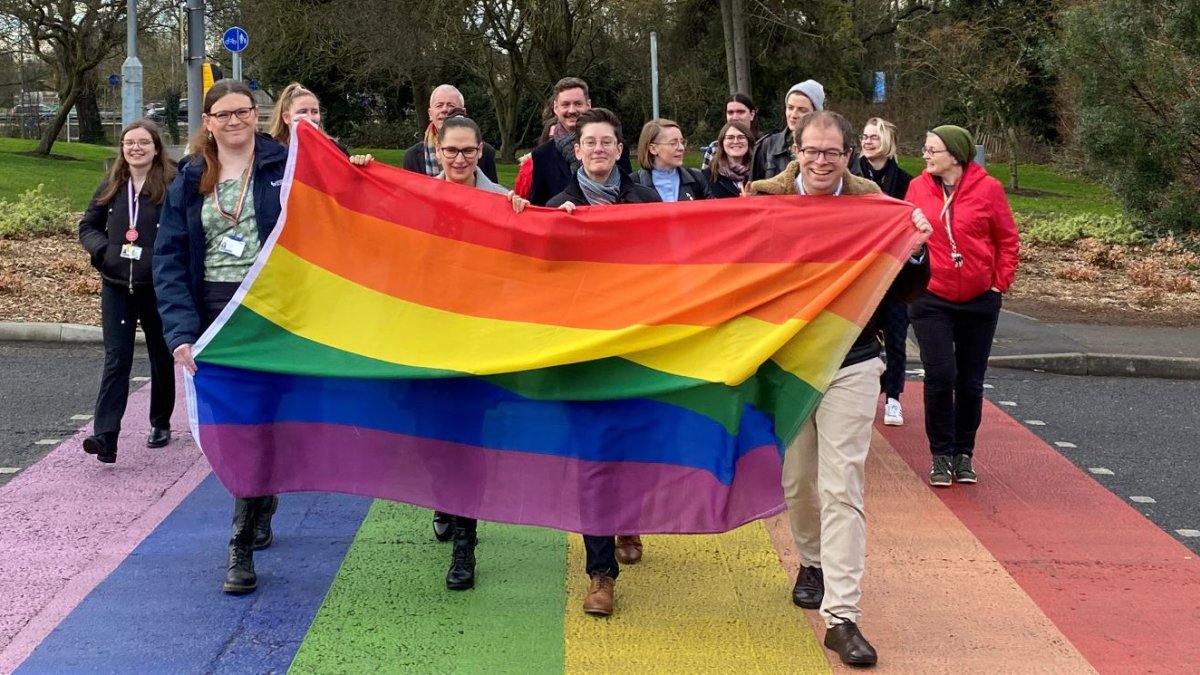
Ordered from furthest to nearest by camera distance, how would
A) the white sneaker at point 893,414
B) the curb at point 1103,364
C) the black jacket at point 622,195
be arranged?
the curb at point 1103,364, the white sneaker at point 893,414, the black jacket at point 622,195

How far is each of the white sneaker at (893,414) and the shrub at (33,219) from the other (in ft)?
38.0

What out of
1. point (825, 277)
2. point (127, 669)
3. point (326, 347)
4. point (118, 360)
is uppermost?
point (825, 277)

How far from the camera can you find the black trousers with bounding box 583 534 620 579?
5.17 m

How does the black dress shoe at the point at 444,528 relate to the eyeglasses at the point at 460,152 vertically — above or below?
below

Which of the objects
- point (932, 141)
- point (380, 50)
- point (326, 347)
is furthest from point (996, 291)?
point (380, 50)

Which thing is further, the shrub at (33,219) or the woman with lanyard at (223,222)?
the shrub at (33,219)

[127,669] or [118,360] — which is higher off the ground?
[118,360]

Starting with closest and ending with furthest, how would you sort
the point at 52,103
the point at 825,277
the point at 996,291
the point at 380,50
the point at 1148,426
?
the point at 825,277 → the point at 996,291 → the point at 1148,426 → the point at 380,50 → the point at 52,103

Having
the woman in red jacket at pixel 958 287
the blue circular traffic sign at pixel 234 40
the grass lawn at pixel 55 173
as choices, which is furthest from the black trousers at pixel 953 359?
the blue circular traffic sign at pixel 234 40

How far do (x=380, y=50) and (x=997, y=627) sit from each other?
32107 mm

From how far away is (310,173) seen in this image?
215 inches

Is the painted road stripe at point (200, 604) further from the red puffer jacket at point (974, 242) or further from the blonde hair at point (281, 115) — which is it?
the red puffer jacket at point (974, 242)

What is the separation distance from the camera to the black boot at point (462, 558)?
5406mm

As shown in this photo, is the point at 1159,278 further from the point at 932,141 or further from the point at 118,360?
the point at 118,360
